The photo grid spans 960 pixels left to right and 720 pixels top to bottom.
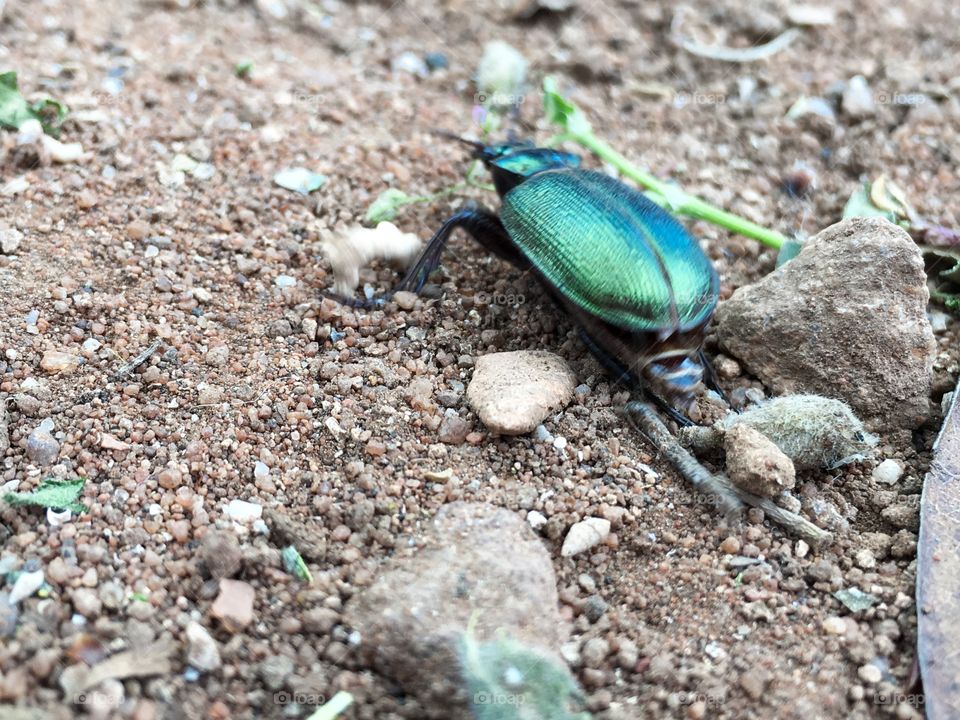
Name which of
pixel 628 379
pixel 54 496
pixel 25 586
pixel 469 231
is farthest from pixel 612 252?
pixel 25 586

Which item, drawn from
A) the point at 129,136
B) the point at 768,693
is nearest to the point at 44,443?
the point at 129,136

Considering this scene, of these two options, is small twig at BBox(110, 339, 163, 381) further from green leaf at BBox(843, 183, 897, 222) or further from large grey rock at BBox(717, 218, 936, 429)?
green leaf at BBox(843, 183, 897, 222)

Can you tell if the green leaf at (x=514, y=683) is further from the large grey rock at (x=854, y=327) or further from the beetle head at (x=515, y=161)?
the beetle head at (x=515, y=161)

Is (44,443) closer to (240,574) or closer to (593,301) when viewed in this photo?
(240,574)

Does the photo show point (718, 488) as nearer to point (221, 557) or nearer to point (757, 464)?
point (757, 464)

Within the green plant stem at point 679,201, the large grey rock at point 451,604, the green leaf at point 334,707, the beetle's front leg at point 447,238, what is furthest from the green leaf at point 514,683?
the green plant stem at point 679,201
